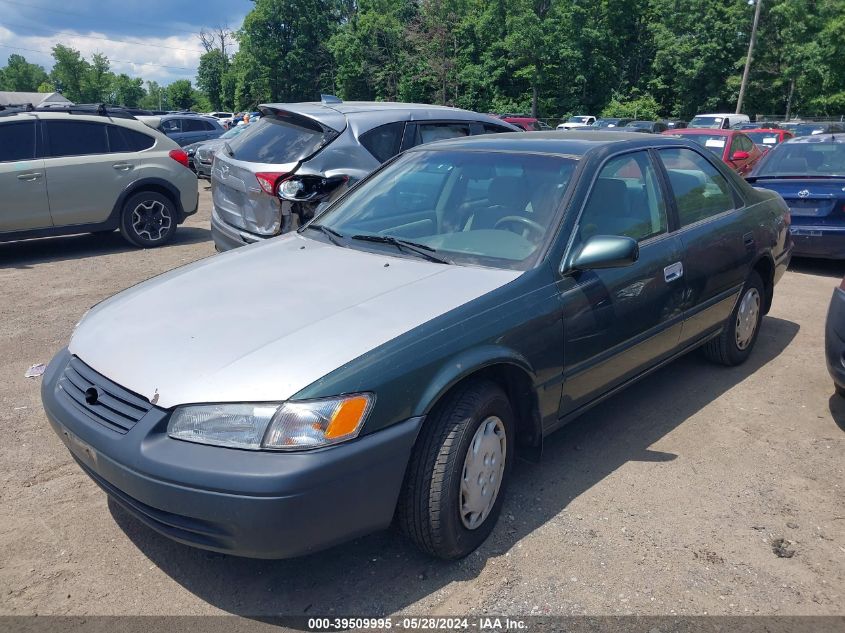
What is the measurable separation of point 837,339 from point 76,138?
8.20 metres

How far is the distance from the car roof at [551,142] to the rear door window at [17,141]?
5.92 meters

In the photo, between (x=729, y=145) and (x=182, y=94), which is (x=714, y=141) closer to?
(x=729, y=145)

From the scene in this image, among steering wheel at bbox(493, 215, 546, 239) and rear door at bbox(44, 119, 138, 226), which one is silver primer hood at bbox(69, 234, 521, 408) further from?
rear door at bbox(44, 119, 138, 226)

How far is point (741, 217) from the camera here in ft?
16.0

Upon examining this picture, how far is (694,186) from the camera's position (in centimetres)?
459

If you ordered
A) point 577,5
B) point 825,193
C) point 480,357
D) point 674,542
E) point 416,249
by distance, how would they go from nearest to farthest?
point 480,357 → point 674,542 → point 416,249 → point 825,193 → point 577,5

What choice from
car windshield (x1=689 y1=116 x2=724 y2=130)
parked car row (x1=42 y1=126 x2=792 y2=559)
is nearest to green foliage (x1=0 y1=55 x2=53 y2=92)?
car windshield (x1=689 y1=116 x2=724 y2=130)

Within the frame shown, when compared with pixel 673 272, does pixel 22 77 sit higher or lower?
higher

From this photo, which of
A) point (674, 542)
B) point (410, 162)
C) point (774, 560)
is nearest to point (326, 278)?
point (410, 162)

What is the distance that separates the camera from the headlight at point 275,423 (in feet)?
7.98

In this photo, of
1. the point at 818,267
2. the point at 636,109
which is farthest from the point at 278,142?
the point at 636,109

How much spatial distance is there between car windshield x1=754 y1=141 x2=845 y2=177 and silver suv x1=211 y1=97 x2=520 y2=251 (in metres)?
4.32

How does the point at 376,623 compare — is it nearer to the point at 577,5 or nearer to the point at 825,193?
the point at 825,193

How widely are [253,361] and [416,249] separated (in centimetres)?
120
